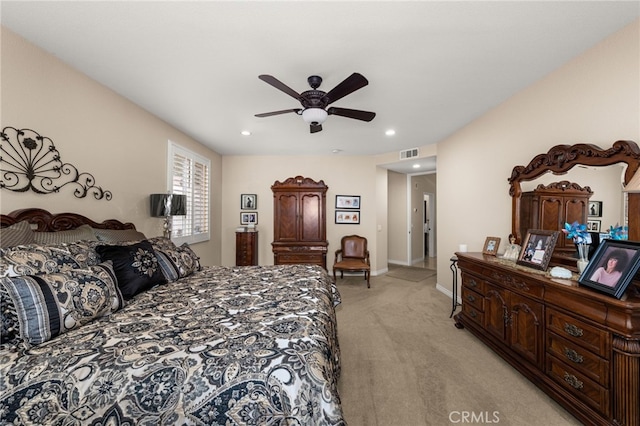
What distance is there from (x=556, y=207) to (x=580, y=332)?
117 cm

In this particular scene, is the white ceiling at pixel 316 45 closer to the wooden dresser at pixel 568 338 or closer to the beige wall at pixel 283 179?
the wooden dresser at pixel 568 338

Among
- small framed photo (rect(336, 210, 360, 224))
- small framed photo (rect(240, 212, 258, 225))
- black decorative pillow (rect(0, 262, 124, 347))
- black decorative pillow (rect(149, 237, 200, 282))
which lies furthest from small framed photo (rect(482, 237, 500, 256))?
small framed photo (rect(240, 212, 258, 225))

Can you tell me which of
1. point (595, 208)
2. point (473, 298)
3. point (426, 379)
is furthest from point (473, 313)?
point (595, 208)

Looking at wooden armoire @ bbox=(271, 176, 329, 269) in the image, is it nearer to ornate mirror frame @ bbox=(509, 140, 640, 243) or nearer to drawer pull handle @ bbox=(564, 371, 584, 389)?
ornate mirror frame @ bbox=(509, 140, 640, 243)

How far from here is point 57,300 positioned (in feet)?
4.41

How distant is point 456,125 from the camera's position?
12.6 feet

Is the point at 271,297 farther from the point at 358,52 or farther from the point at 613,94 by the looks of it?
the point at 613,94

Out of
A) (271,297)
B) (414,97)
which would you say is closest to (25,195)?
(271,297)

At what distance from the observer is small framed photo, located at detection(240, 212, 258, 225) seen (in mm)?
5680

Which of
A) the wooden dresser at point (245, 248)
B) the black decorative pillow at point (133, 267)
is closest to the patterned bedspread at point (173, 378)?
the black decorative pillow at point (133, 267)

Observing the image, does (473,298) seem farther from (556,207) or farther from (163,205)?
(163,205)

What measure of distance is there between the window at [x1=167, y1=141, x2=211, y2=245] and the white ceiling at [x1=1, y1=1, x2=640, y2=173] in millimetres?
966

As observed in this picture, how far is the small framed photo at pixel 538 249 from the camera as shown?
221cm

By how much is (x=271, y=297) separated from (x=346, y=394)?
934 millimetres
